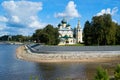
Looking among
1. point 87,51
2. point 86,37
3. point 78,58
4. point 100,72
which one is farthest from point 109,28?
point 100,72

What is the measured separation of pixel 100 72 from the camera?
14.0 metres

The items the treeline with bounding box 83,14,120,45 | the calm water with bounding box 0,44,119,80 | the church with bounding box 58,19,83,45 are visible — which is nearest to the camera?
the calm water with bounding box 0,44,119,80

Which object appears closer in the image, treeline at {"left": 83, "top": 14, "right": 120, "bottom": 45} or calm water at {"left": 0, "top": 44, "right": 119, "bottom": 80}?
calm water at {"left": 0, "top": 44, "right": 119, "bottom": 80}

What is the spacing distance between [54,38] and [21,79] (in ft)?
255

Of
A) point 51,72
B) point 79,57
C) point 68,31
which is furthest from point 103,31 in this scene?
point 68,31

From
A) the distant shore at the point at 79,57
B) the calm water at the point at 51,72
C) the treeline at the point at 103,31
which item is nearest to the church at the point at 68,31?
the treeline at the point at 103,31

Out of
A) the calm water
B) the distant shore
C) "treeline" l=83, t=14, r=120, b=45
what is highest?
"treeline" l=83, t=14, r=120, b=45

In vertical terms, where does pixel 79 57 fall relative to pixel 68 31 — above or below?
below

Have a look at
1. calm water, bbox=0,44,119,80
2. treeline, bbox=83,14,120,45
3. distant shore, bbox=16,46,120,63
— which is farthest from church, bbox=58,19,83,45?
calm water, bbox=0,44,119,80

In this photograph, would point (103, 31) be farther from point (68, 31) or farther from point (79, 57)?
point (68, 31)

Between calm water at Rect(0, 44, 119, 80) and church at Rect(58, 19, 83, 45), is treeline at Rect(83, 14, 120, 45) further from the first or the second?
church at Rect(58, 19, 83, 45)

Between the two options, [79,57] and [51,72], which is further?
[79,57]

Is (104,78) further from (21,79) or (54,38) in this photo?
(54,38)

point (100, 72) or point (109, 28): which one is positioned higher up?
point (109, 28)
